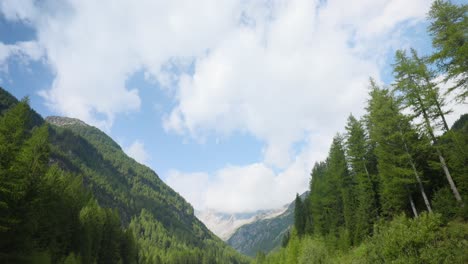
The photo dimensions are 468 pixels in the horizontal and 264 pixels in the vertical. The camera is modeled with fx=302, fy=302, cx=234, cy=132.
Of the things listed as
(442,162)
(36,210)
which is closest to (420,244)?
(442,162)

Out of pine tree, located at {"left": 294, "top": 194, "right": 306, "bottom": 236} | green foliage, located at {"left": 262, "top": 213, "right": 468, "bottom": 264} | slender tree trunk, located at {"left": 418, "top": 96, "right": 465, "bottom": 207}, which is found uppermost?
pine tree, located at {"left": 294, "top": 194, "right": 306, "bottom": 236}

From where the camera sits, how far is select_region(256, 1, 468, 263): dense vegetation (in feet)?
65.2

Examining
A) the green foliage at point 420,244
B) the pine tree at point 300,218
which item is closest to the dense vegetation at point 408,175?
the green foliage at point 420,244

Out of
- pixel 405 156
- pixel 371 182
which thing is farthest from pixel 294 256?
pixel 405 156

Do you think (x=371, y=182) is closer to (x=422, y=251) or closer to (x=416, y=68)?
(x=416, y=68)

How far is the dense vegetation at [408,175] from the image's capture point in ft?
65.2

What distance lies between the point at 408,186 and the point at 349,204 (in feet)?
47.5

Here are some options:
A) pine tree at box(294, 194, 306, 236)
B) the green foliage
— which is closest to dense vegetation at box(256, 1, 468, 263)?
the green foliage

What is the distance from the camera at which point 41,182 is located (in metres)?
33.4

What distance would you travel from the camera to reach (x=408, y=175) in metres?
32.3

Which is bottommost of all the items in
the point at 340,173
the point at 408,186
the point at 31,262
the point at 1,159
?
the point at 31,262

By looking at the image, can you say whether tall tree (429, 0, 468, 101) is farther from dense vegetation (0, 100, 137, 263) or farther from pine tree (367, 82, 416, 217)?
dense vegetation (0, 100, 137, 263)

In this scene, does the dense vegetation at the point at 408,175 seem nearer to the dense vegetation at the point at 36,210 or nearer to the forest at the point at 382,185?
the forest at the point at 382,185

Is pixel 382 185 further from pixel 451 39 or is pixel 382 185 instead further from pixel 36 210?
pixel 36 210
